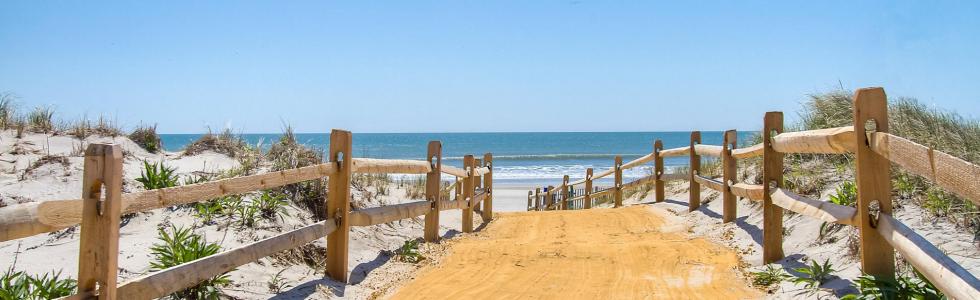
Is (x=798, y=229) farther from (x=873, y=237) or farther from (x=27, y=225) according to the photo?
(x=27, y=225)

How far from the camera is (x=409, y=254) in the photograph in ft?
24.0

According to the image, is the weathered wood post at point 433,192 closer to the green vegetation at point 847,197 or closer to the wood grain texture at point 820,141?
the wood grain texture at point 820,141

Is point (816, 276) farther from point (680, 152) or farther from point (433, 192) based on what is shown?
point (680, 152)

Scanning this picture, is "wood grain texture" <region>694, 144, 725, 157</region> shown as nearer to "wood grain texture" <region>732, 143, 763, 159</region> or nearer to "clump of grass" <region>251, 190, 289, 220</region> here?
"wood grain texture" <region>732, 143, 763, 159</region>

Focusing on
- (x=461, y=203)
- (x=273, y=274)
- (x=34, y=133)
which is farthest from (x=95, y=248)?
(x=34, y=133)

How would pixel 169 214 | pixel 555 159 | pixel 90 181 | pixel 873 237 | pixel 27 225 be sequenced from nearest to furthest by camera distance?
1. pixel 27 225
2. pixel 90 181
3. pixel 873 237
4. pixel 169 214
5. pixel 555 159

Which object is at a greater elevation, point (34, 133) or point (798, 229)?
point (34, 133)

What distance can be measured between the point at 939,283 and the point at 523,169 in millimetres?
43243

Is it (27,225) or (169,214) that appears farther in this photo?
(169,214)

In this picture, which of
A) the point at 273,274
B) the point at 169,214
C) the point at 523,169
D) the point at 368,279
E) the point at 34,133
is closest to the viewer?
the point at 273,274

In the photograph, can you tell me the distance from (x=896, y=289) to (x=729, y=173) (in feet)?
14.6

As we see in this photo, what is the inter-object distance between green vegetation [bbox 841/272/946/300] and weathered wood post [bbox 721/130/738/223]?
13.4 feet

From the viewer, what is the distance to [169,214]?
6.78 metres

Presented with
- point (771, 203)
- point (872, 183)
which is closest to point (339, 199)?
point (771, 203)
